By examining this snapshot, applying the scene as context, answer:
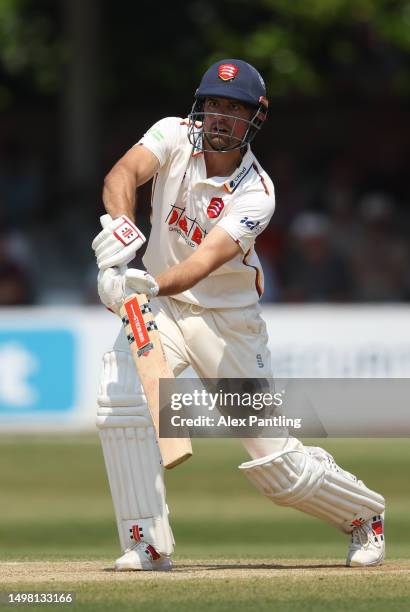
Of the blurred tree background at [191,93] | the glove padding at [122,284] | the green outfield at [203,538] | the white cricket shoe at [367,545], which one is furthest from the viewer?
the blurred tree background at [191,93]

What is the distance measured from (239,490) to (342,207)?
4397 millimetres

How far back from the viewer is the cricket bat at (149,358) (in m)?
4.95

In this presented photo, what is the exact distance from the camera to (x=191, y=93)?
1487 centimetres

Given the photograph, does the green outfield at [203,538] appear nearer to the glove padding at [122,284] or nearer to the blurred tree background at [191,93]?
the glove padding at [122,284]

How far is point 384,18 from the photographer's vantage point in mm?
13375

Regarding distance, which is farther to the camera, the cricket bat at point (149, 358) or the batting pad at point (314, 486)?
the batting pad at point (314, 486)

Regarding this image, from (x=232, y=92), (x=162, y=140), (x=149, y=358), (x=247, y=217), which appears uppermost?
(x=232, y=92)

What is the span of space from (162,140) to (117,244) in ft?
1.97

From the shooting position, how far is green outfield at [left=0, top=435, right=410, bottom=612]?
15.4 ft

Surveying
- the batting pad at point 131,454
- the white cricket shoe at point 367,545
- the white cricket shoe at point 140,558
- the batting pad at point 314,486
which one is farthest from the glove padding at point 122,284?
the white cricket shoe at point 367,545

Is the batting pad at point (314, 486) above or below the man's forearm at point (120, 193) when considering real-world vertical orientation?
below

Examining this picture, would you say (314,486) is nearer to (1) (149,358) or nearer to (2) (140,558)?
(2) (140,558)

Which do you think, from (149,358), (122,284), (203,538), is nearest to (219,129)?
(122,284)

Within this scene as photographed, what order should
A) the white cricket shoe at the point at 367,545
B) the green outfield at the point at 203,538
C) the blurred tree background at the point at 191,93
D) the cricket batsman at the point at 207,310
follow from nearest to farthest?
the green outfield at the point at 203,538, the cricket batsman at the point at 207,310, the white cricket shoe at the point at 367,545, the blurred tree background at the point at 191,93
